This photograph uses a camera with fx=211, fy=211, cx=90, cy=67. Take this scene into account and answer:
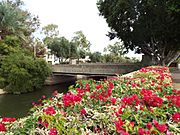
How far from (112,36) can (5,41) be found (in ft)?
36.3

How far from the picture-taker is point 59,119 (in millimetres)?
1896

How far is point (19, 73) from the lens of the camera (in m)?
19.7

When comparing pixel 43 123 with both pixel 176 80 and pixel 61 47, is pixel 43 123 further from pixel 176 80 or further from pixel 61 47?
pixel 61 47

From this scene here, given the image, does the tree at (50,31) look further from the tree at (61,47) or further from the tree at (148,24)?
the tree at (148,24)

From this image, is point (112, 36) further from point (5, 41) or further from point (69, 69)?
point (5, 41)

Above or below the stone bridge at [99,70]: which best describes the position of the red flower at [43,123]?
above

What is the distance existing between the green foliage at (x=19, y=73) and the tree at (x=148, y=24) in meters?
8.54

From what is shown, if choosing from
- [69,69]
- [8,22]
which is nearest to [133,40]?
[69,69]

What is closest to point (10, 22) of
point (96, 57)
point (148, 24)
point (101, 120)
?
point (148, 24)

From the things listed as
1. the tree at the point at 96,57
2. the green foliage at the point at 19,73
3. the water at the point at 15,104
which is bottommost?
the water at the point at 15,104

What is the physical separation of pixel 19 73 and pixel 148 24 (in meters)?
12.4

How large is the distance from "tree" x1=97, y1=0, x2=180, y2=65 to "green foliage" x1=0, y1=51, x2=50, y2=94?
8541 mm

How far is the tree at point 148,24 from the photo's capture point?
16.8 m

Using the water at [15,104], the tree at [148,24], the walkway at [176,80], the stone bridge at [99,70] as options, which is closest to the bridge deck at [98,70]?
the stone bridge at [99,70]
